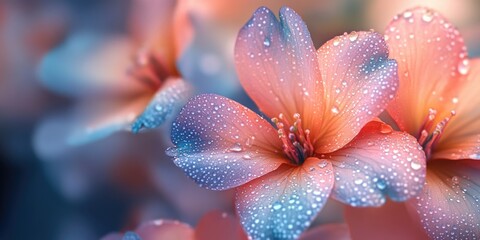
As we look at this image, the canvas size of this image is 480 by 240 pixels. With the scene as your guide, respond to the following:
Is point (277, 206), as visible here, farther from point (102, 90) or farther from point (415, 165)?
point (102, 90)

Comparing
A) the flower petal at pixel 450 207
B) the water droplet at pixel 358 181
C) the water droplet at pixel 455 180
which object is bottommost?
the flower petal at pixel 450 207

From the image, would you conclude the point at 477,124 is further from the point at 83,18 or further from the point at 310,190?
the point at 83,18

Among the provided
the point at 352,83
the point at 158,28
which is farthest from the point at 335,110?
the point at 158,28

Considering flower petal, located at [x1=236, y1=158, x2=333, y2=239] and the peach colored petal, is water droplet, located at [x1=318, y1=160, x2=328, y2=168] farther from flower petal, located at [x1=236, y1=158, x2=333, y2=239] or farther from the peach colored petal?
the peach colored petal

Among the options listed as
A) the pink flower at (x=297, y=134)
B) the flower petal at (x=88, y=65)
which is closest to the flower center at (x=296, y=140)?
the pink flower at (x=297, y=134)

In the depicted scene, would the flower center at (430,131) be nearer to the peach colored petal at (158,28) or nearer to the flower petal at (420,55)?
the flower petal at (420,55)

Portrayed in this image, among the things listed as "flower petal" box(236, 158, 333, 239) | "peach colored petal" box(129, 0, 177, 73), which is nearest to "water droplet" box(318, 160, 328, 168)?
"flower petal" box(236, 158, 333, 239)

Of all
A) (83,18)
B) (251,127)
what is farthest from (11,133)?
(251,127)
